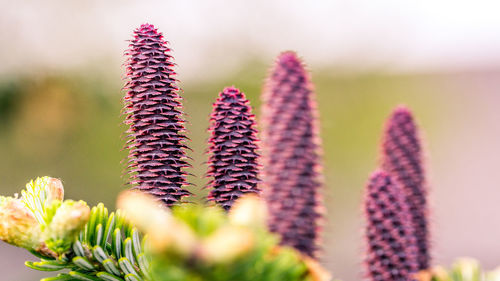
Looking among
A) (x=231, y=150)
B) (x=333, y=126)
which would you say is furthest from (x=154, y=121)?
(x=333, y=126)

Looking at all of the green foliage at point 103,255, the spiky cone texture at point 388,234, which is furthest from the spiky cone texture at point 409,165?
the green foliage at point 103,255

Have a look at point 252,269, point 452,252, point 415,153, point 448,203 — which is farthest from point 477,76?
point 252,269

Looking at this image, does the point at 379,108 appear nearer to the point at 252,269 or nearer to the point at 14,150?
the point at 14,150

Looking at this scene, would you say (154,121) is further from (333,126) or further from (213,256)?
(333,126)

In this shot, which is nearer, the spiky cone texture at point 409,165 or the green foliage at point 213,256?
the green foliage at point 213,256

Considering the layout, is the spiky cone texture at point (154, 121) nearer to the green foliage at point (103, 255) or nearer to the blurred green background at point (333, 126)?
the green foliage at point (103, 255)
